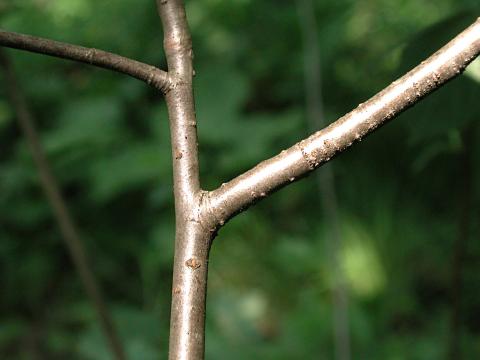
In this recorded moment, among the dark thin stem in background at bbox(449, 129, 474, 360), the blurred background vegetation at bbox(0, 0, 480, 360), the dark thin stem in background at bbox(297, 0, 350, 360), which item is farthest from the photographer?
the blurred background vegetation at bbox(0, 0, 480, 360)

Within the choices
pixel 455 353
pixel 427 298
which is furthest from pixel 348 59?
pixel 455 353

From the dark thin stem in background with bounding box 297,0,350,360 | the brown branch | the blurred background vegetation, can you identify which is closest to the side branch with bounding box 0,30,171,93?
the brown branch

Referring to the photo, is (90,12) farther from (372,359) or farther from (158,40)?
(372,359)

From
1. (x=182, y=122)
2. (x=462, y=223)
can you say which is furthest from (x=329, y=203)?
(x=182, y=122)

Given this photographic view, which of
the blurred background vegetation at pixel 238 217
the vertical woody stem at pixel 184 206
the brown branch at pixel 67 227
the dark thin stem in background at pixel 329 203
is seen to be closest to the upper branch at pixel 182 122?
the vertical woody stem at pixel 184 206

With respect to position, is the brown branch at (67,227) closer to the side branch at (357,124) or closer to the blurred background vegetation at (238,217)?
the blurred background vegetation at (238,217)

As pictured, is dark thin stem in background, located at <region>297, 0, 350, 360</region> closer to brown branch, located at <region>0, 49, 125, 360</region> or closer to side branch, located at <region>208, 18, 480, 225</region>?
brown branch, located at <region>0, 49, 125, 360</region>

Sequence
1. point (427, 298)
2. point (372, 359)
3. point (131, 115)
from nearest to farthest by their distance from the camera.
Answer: point (372, 359)
point (427, 298)
point (131, 115)

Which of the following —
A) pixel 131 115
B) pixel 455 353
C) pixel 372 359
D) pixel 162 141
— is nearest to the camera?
pixel 455 353
